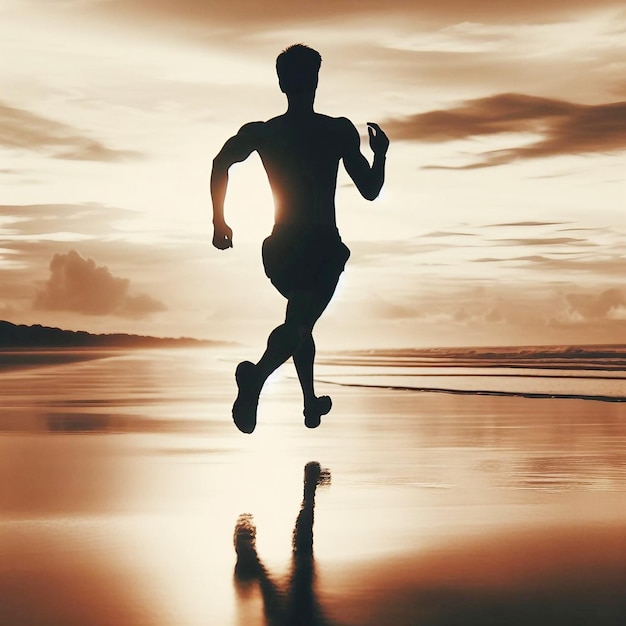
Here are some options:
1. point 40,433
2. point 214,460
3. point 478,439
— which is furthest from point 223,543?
point 40,433

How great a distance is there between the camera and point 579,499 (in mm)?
6332

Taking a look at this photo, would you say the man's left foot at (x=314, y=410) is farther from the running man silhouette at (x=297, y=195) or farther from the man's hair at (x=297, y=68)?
the man's hair at (x=297, y=68)

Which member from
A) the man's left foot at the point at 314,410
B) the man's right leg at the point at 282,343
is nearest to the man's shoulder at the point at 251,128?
the man's right leg at the point at 282,343

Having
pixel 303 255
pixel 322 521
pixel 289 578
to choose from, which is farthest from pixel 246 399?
pixel 289 578

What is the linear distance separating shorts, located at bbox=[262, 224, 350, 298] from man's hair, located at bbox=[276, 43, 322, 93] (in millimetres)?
886

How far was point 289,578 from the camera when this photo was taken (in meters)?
4.41

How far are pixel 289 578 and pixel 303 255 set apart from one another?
8.47 feet

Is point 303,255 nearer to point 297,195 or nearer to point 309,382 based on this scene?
point 297,195

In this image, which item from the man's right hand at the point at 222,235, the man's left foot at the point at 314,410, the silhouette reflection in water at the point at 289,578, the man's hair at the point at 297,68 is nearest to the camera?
the silhouette reflection in water at the point at 289,578

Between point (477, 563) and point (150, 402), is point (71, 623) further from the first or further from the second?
point (150, 402)

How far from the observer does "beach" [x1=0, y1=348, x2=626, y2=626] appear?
4035 millimetres

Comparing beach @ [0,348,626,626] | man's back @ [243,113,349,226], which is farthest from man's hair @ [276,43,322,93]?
beach @ [0,348,626,626]

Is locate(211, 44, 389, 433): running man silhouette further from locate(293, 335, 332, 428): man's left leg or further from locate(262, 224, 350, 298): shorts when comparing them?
locate(293, 335, 332, 428): man's left leg

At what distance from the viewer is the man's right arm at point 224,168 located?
22.7ft
